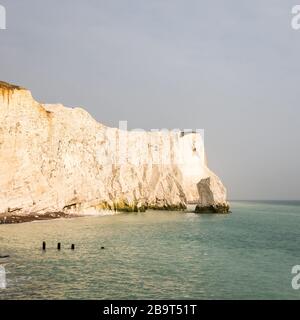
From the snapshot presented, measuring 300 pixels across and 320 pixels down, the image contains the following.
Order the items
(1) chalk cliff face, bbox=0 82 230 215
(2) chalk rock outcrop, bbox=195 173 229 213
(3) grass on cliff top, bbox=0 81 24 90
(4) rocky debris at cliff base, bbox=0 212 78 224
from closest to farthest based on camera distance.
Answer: (4) rocky debris at cliff base, bbox=0 212 78 224, (1) chalk cliff face, bbox=0 82 230 215, (3) grass on cliff top, bbox=0 81 24 90, (2) chalk rock outcrop, bbox=195 173 229 213

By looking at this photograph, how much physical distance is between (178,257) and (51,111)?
174 ft

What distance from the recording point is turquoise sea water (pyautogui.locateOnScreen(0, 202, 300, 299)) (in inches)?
839

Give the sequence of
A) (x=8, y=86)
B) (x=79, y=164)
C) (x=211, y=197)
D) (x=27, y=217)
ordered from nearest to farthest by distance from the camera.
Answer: (x=27, y=217) < (x=8, y=86) < (x=79, y=164) < (x=211, y=197)

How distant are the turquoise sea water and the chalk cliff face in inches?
744

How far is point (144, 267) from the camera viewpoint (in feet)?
91.4

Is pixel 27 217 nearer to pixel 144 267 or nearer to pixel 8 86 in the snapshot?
pixel 8 86

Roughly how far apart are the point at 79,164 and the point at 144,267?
5463cm

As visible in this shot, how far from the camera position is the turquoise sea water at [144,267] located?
839 inches

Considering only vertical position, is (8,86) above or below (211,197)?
above

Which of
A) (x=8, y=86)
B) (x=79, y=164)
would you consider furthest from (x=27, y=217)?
(x=79, y=164)

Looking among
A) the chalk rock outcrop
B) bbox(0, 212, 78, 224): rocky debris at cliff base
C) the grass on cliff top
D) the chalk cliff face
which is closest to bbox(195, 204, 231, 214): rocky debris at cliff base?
the chalk rock outcrop

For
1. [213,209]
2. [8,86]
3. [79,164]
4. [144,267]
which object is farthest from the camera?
[213,209]

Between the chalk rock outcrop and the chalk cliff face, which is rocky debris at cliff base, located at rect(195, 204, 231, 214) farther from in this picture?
the chalk cliff face
